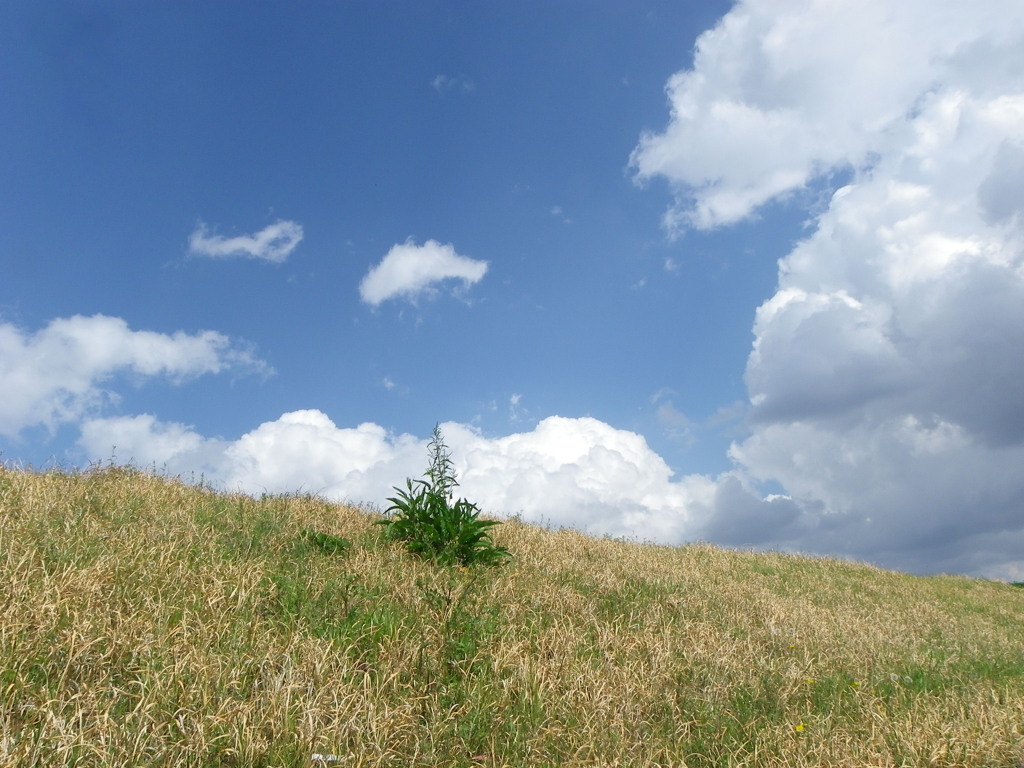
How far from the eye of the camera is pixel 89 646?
484 centimetres

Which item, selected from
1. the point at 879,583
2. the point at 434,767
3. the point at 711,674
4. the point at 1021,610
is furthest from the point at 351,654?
the point at 1021,610

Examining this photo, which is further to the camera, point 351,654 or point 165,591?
point 165,591

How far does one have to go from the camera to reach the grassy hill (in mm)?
4434

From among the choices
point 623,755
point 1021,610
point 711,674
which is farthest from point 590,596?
point 1021,610

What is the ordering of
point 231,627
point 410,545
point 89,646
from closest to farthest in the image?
point 89,646
point 231,627
point 410,545

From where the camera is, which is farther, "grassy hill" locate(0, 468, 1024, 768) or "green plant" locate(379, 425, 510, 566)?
"green plant" locate(379, 425, 510, 566)

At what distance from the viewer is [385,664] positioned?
18.1 feet

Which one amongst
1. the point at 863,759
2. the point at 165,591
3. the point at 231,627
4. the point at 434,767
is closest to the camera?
the point at 434,767

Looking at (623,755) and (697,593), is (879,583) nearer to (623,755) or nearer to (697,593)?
(697,593)

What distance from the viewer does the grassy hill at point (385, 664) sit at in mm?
4434

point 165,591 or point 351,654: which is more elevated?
point 165,591

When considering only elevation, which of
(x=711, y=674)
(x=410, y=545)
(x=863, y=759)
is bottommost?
(x=863, y=759)

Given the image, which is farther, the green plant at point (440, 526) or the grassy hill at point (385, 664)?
the green plant at point (440, 526)

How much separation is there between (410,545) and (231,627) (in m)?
3.66
